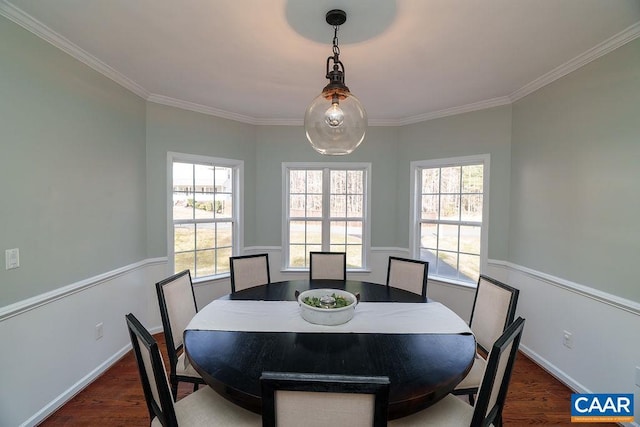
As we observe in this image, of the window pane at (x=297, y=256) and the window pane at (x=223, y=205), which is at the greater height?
the window pane at (x=223, y=205)

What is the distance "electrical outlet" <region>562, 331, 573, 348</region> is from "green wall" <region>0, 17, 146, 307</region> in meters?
4.06

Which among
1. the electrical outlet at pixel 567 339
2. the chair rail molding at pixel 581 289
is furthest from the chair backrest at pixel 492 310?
the electrical outlet at pixel 567 339

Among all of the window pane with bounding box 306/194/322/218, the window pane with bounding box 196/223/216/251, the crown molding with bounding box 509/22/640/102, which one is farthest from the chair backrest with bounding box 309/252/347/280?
the crown molding with bounding box 509/22/640/102

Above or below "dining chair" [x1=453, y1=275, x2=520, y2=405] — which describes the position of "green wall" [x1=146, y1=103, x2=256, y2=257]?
above

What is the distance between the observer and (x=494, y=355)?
3.73 ft

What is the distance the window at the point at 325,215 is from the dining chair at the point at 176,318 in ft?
6.31

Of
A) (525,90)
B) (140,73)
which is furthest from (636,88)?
(140,73)

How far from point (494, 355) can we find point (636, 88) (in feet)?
7.07

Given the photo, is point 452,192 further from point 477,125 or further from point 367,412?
point 367,412

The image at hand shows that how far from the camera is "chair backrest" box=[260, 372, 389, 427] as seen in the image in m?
0.86

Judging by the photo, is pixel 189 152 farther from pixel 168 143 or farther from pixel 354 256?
pixel 354 256

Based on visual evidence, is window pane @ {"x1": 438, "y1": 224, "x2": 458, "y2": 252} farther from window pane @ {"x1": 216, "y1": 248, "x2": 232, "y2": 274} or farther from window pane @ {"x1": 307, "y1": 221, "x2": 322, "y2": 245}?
window pane @ {"x1": 216, "y1": 248, "x2": 232, "y2": 274}

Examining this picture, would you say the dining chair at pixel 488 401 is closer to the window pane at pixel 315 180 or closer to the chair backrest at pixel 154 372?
the chair backrest at pixel 154 372

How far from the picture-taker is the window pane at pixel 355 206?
405cm
